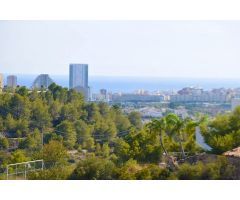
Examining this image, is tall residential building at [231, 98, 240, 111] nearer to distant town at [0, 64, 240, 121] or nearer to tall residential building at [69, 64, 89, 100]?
distant town at [0, 64, 240, 121]

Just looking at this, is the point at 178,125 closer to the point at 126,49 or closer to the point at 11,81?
the point at 126,49

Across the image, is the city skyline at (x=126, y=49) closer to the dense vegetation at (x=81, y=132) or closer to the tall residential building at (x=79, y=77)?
the tall residential building at (x=79, y=77)

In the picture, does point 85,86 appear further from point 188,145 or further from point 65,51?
point 188,145

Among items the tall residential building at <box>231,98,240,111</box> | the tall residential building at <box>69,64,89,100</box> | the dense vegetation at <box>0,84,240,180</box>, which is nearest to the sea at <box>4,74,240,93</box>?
the tall residential building at <box>69,64,89,100</box>

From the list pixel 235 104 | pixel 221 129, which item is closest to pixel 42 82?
pixel 235 104

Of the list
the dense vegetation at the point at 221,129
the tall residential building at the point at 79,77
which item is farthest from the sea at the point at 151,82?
the dense vegetation at the point at 221,129

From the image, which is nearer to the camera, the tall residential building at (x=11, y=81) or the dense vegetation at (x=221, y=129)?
the dense vegetation at (x=221, y=129)
